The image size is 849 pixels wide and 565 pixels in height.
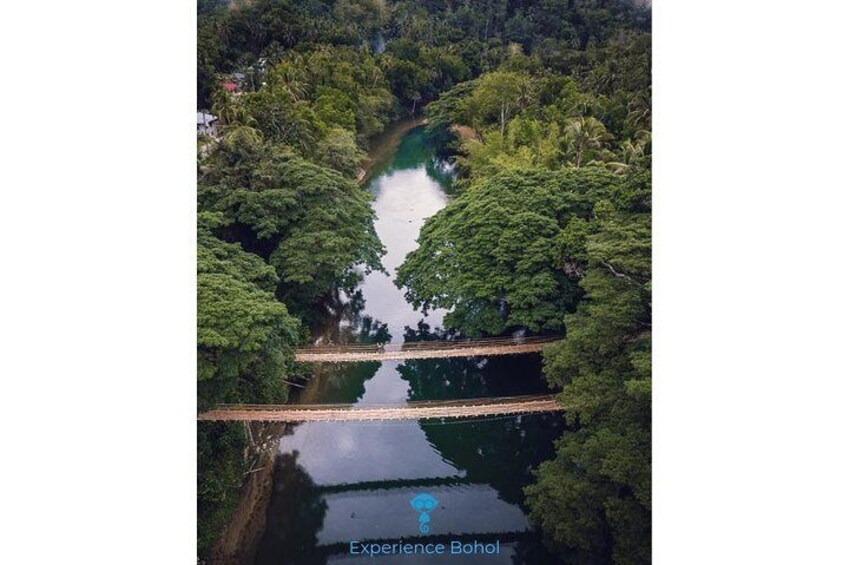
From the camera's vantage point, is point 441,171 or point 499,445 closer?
point 499,445

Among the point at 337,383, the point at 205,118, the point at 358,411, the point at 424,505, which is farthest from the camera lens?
the point at 205,118

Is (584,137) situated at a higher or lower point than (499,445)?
higher

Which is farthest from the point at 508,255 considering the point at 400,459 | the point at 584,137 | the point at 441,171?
the point at 441,171

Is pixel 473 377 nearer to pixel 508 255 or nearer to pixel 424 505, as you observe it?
pixel 508 255

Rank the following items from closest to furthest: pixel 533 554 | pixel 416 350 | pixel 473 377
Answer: pixel 533 554 < pixel 416 350 < pixel 473 377
